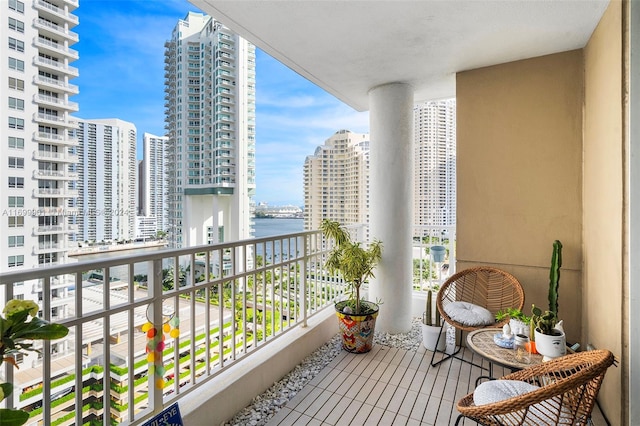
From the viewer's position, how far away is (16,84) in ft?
9.66

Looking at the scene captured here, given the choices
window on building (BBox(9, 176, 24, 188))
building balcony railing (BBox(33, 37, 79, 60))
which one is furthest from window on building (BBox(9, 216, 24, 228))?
building balcony railing (BBox(33, 37, 79, 60))

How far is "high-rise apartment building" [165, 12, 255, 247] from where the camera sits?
930 cm

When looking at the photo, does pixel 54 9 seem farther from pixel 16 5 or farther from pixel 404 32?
pixel 404 32

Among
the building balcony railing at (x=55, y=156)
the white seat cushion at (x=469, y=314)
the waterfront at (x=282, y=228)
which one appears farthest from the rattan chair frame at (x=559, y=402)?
the building balcony railing at (x=55, y=156)

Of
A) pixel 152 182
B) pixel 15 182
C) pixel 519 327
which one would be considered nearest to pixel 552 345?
pixel 519 327

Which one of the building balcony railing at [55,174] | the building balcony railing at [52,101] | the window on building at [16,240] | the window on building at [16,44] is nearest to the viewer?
the window on building at [16,240]

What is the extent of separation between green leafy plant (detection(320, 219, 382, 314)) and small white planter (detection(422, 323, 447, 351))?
693 millimetres

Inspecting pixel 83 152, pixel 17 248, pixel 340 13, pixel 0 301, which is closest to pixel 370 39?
pixel 340 13

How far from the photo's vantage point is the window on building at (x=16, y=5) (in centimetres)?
283

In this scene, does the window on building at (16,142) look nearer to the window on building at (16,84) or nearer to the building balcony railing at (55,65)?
the window on building at (16,84)

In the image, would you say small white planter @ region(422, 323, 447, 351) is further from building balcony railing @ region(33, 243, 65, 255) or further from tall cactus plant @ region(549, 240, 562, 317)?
building balcony railing @ region(33, 243, 65, 255)

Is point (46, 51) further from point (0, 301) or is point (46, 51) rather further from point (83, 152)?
point (0, 301)

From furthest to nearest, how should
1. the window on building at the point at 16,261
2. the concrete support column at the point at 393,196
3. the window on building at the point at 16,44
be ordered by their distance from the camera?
the concrete support column at the point at 393,196 < the window on building at the point at 16,44 < the window on building at the point at 16,261

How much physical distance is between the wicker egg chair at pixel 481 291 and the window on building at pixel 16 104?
4614mm
